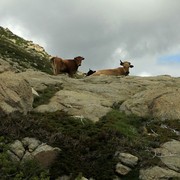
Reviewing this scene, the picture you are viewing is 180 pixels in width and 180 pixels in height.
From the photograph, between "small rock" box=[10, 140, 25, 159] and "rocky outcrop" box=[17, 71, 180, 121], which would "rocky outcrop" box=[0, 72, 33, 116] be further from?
"small rock" box=[10, 140, 25, 159]

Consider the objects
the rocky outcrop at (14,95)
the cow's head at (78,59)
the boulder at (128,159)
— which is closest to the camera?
the boulder at (128,159)

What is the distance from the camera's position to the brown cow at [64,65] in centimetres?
3291

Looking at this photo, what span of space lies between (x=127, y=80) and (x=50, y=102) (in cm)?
834

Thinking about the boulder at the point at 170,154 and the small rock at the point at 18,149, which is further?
the boulder at the point at 170,154

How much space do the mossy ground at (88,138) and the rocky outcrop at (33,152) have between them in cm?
24

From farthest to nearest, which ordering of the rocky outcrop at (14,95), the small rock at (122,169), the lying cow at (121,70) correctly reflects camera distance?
the lying cow at (121,70)
the rocky outcrop at (14,95)
the small rock at (122,169)

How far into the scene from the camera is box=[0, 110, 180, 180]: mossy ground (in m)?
14.1

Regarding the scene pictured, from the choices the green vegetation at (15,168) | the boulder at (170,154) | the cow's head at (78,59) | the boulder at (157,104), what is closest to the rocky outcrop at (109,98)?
the boulder at (157,104)

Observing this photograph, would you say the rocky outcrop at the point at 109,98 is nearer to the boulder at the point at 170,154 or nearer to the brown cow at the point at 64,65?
the boulder at the point at 170,154

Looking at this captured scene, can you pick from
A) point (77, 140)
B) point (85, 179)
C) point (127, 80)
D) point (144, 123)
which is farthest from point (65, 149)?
point (127, 80)

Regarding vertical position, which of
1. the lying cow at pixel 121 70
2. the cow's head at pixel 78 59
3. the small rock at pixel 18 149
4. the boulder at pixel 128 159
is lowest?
the small rock at pixel 18 149

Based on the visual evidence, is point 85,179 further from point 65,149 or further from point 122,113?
point 122,113

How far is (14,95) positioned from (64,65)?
1572 cm

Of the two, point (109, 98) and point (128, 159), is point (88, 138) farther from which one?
point (109, 98)
